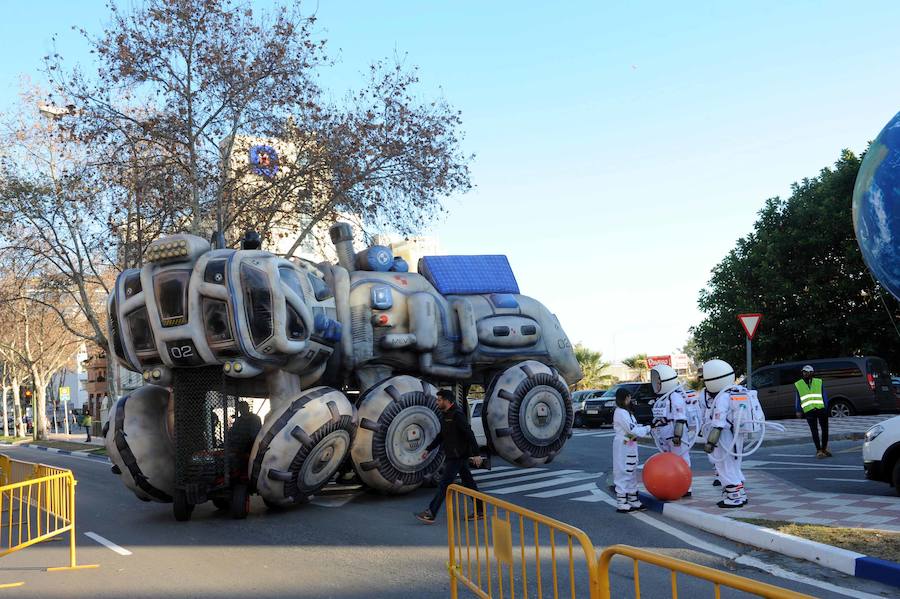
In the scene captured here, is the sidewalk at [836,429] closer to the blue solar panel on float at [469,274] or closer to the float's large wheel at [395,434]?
the blue solar panel on float at [469,274]

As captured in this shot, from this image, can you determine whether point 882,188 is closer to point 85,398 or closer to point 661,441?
point 661,441

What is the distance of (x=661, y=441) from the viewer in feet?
37.1

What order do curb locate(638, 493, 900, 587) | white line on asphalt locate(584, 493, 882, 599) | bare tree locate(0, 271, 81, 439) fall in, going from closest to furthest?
1. white line on asphalt locate(584, 493, 882, 599)
2. curb locate(638, 493, 900, 587)
3. bare tree locate(0, 271, 81, 439)

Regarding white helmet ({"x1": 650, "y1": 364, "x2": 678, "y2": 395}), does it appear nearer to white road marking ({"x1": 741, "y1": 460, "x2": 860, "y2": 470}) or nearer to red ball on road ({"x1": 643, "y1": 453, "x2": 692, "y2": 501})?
red ball on road ({"x1": 643, "y1": 453, "x2": 692, "y2": 501})

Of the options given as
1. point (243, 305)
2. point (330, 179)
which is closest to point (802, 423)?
point (330, 179)

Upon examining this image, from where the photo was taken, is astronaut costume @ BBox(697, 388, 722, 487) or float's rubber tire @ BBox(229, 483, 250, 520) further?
float's rubber tire @ BBox(229, 483, 250, 520)

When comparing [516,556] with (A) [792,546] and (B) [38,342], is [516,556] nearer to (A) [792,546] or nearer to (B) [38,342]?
(A) [792,546]

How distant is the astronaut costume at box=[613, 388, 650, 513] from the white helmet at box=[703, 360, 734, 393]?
3.08 feet

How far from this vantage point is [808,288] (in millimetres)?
28281

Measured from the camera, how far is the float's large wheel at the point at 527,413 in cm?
1334

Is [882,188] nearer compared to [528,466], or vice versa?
[882,188]

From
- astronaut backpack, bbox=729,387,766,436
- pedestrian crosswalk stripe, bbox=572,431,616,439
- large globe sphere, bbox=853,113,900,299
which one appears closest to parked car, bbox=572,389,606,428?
pedestrian crosswalk stripe, bbox=572,431,616,439

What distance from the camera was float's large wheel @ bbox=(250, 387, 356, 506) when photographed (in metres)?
10.2

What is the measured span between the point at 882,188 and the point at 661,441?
4.61 meters
